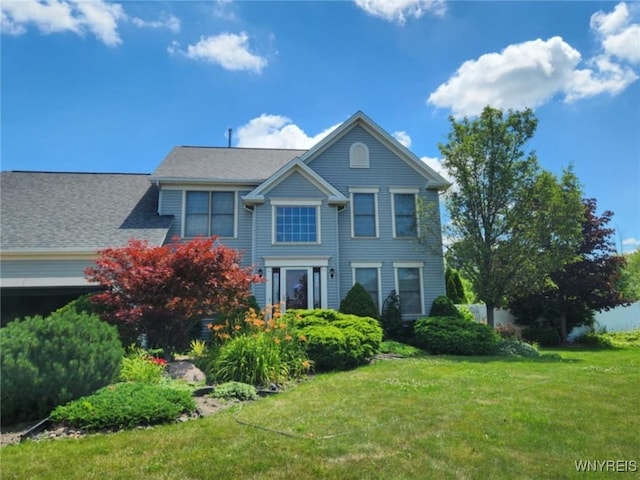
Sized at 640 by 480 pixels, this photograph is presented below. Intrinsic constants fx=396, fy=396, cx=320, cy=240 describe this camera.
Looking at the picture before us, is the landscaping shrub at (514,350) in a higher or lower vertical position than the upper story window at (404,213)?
lower

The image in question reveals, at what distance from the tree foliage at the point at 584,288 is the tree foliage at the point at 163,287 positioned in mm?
13281

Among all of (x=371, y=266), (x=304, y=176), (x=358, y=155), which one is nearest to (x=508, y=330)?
(x=371, y=266)

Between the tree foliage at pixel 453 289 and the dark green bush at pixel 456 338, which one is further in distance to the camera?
the tree foliage at pixel 453 289

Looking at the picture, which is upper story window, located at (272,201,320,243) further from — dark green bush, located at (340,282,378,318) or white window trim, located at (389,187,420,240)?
white window trim, located at (389,187,420,240)

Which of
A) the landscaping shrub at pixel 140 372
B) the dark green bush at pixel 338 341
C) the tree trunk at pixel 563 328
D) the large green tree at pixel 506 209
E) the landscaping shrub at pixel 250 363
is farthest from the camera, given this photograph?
the tree trunk at pixel 563 328

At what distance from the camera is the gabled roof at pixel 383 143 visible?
16.9 m

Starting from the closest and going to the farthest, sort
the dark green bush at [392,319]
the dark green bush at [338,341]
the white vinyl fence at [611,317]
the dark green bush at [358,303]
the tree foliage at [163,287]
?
the dark green bush at [338,341] < the tree foliage at [163,287] < the dark green bush at [358,303] < the dark green bush at [392,319] < the white vinyl fence at [611,317]

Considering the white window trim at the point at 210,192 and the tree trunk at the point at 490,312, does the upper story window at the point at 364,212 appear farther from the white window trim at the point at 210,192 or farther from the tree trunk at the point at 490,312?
the tree trunk at the point at 490,312

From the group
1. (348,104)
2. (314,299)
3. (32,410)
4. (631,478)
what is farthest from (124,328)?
(348,104)

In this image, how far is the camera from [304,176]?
15703mm

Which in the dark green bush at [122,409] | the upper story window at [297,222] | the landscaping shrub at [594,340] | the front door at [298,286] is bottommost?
the landscaping shrub at [594,340]

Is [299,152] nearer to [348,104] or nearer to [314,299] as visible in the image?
[348,104]

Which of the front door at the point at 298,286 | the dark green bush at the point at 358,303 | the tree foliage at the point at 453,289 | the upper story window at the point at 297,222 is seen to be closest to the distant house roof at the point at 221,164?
the upper story window at the point at 297,222

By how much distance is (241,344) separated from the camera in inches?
320
